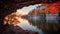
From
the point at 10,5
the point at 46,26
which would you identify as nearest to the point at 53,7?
the point at 46,26

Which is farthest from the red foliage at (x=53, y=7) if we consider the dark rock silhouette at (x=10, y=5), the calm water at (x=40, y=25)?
the dark rock silhouette at (x=10, y=5)

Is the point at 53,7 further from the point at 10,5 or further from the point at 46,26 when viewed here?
the point at 10,5

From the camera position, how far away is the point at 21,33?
8.93ft

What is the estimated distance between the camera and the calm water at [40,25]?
2.74 metres

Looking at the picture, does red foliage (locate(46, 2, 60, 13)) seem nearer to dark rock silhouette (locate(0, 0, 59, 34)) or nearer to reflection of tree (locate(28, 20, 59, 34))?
reflection of tree (locate(28, 20, 59, 34))

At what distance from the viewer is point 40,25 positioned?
2.79 metres

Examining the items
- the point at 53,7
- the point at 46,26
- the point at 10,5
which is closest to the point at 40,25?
the point at 46,26

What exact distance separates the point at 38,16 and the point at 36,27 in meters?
0.23

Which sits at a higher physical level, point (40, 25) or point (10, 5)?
point (10, 5)

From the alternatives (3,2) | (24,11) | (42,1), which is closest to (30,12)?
(24,11)

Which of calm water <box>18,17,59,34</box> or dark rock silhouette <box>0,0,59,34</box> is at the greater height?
dark rock silhouette <box>0,0,59,34</box>

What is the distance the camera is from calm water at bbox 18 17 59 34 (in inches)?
108

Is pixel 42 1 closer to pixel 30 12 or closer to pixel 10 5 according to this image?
pixel 30 12

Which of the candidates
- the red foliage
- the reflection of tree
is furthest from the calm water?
the red foliage
